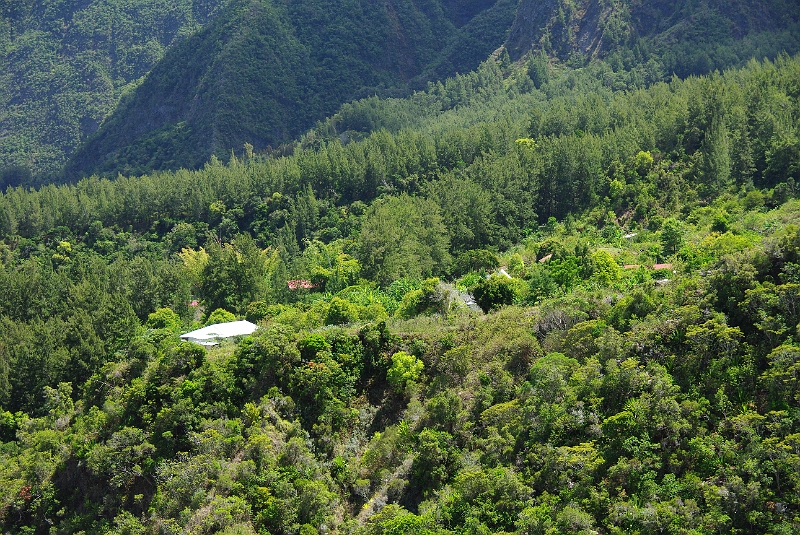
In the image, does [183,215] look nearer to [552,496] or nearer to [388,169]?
[388,169]

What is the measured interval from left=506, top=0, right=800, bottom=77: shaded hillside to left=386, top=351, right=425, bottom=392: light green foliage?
80.2m

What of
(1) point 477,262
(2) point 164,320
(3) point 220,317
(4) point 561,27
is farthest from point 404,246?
(4) point 561,27

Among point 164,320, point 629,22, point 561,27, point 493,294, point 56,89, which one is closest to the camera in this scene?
point 493,294

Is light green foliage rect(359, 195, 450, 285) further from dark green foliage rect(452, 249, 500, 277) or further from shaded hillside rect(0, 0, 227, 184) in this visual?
shaded hillside rect(0, 0, 227, 184)

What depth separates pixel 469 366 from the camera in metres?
39.3

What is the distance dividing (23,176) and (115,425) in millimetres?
133534

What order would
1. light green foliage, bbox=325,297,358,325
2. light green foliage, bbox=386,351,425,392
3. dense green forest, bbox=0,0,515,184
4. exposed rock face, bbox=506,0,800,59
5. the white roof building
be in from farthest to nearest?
dense green forest, bbox=0,0,515,184
exposed rock face, bbox=506,0,800,59
light green foliage, bbox=325,297,358,325
the white roof building
light green foliage, bbox=386,351,425,392

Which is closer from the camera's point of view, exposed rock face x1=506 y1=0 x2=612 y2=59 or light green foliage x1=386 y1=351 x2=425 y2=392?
light green foliage x1=386 y1=351 x2=425 y2=392

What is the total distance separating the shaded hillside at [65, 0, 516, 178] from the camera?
477ft

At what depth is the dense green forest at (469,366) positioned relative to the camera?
31.8 meters

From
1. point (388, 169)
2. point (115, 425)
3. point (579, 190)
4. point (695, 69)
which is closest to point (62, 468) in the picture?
point (115, 425)

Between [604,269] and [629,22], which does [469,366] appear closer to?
[604,269]

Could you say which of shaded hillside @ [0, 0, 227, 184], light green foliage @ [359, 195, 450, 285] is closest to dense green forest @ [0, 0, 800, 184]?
shaded hillside @ [0, 0, 227, 184]

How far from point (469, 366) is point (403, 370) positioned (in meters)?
2.83
